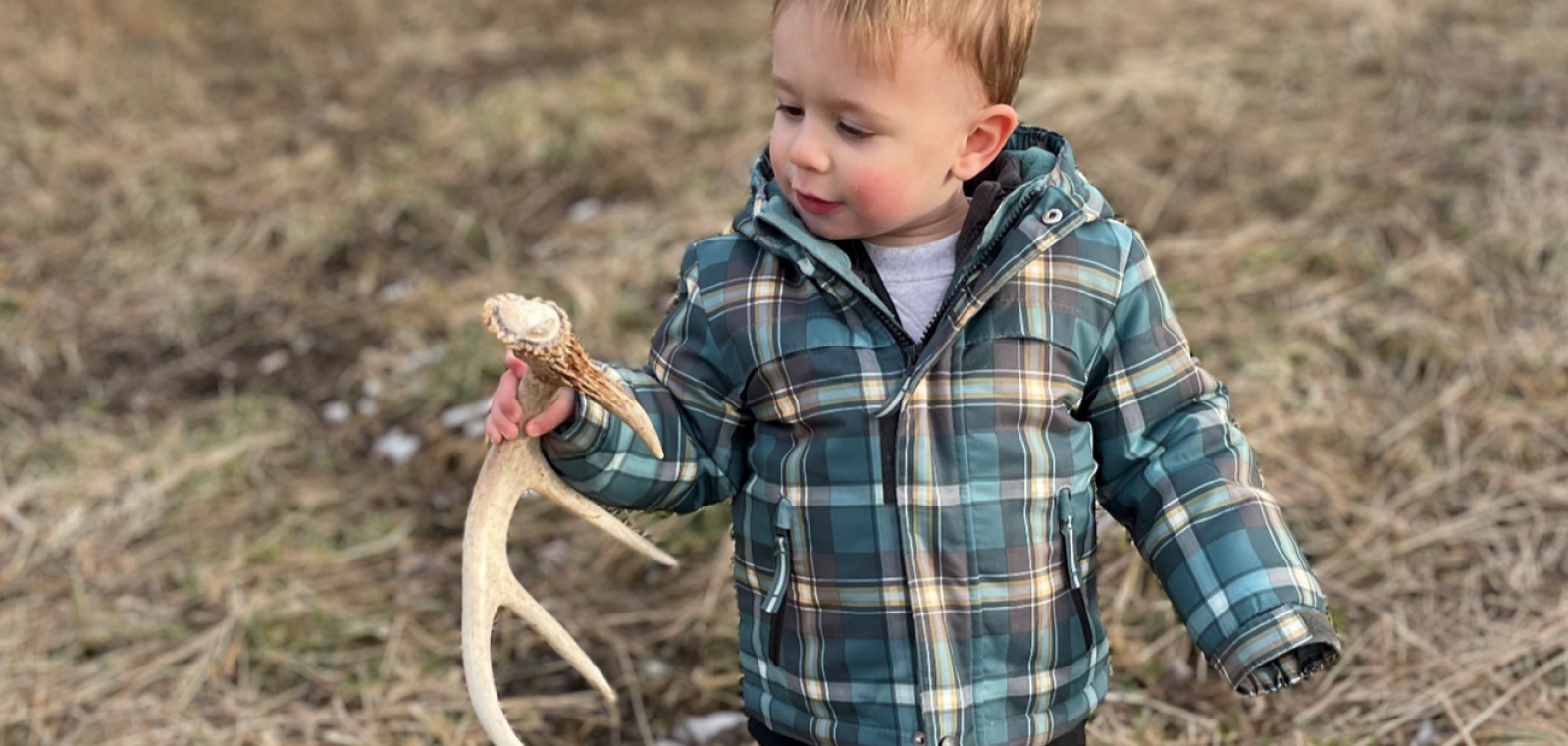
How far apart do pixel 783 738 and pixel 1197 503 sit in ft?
2.04

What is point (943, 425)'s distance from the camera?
5.72ft

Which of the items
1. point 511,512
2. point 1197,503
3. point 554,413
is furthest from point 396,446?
point 1197,503

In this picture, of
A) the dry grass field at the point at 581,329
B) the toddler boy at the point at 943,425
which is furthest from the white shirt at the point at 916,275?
the dry grass field at the point at 581,329


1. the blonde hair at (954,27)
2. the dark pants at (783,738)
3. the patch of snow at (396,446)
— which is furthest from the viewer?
the patch of snow at (396,446)

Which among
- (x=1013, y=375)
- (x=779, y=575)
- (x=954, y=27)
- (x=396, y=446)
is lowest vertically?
(x=396, y=446)

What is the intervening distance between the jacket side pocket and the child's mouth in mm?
360

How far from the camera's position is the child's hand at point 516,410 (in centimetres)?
169

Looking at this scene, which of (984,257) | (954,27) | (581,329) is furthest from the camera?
(581,329)

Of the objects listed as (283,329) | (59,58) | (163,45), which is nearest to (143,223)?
(283,329)

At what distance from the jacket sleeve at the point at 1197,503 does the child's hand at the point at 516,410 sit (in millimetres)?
655

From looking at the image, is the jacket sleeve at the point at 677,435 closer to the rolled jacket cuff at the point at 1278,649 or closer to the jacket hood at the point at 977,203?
the jacket hood at the point at 977,203

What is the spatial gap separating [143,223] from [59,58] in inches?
74.3

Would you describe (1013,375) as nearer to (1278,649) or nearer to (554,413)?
(1278,649)

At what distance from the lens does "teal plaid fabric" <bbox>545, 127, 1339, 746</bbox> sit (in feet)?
5.69
